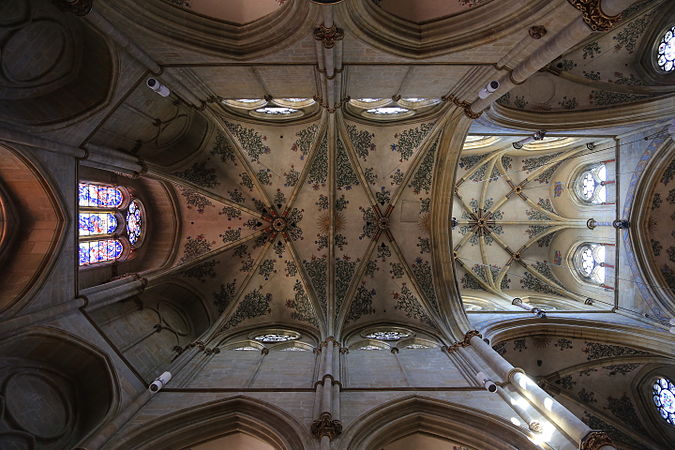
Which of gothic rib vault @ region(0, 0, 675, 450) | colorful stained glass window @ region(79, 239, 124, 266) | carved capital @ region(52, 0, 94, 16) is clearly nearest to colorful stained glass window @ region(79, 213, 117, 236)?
colorful stained glass window @ region(79, 239, 124, 266)

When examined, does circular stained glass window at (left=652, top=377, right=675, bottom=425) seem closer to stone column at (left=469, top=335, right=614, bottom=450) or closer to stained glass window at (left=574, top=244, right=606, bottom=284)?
stained glass window at (left=574, top=244, right=606, bottom=284)

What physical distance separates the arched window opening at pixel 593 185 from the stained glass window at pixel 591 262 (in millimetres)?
1626

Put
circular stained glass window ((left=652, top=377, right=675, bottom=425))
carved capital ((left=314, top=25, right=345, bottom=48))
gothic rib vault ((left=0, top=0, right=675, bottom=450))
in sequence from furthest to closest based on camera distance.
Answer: circular stained glass window ((left=652, top=377, right=675, bottom=425)) → gothic rib vault ((left=0, top=0, right=675, bottom=450)) → carved capital ((left=314, top=25, right=345, bottom=48))

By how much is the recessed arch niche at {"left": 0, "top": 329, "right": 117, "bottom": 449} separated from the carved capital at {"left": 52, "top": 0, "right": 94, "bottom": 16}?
527cm

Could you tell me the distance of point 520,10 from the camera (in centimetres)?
627

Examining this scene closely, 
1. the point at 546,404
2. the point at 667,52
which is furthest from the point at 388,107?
the point at 546,404

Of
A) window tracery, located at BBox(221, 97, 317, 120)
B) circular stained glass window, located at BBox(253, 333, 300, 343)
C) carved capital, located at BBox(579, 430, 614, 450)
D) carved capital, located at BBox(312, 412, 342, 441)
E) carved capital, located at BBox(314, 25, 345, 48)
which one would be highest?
window tracery, located at BBox(221, 97, 317, 120)

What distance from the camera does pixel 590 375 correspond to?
1054 cm

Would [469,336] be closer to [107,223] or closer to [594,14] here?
[594,14]

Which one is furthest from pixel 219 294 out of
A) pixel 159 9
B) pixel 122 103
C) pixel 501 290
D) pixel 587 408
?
pixel 587 408

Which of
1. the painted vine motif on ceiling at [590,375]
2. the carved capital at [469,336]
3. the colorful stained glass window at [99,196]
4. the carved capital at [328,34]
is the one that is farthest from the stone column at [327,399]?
the colorful stained glass window at [99,196]

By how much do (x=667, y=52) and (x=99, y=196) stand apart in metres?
15.2

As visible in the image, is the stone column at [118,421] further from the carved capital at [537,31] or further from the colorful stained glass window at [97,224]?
the carved capital at [537,31]

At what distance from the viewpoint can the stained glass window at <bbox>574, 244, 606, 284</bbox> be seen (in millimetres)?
12656
